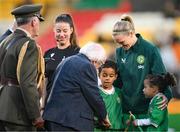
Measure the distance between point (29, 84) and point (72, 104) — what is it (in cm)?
47

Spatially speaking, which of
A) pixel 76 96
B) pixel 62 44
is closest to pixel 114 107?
pixel 62 44

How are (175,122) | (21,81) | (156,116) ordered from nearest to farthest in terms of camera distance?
1. (21,81)
2. (156,116)
3. (175,122)

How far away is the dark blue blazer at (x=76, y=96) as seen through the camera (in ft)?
24.8

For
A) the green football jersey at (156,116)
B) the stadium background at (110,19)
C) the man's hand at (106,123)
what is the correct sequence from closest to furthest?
the man's hand at (106,123), the green football jersey at (156,116), the stadium background at (110,19)

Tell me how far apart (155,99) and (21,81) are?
1620mm

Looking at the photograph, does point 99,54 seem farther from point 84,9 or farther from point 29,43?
point 84,9

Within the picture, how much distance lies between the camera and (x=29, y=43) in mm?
7586

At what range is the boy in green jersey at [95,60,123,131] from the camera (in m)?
8.51

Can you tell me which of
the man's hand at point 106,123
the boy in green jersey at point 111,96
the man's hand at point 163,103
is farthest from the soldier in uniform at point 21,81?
the man's hand at point 163,103

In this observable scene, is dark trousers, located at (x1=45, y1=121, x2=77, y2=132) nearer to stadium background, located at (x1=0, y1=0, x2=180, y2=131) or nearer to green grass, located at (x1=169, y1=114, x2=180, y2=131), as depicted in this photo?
green grass, located at (x1=169, y1=114, x2=180, y2=131)

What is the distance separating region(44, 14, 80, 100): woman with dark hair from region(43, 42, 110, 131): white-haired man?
35.2 inches

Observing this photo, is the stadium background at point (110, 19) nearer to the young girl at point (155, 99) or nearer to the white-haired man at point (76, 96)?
the young girl at point (155, 99)

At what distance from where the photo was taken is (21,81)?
24.5 ft

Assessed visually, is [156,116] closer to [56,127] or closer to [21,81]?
[56,127]
